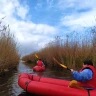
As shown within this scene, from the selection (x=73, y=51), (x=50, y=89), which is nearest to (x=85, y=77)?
(x=50, y=89)

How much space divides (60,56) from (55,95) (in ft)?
31.2

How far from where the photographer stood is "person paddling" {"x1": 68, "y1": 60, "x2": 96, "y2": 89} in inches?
226

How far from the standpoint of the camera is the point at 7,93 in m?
7.01

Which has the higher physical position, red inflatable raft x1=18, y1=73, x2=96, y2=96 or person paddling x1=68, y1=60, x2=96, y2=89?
person paddling x1=68, y1=60, x2=96, y2=89

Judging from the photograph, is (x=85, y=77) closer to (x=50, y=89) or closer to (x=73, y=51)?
(x=50, y=89)

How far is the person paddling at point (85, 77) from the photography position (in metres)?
5.73

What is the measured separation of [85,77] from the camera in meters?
5.72

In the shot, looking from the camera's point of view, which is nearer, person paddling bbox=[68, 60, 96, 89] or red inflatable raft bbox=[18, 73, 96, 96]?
red inflatable raft bbox=[18, 73, 96, 96]

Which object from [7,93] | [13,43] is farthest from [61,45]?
[7,93]

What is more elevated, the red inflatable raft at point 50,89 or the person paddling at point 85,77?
the person paddling at point 85,77

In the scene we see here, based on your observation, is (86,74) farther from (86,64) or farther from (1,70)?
(1,70)

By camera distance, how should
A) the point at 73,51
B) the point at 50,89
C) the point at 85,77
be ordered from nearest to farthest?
the point at 85,77 < the point at 50,89 < the point at 73,51

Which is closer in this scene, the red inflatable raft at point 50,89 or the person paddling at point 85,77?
the red inflatable raft at point 50,89

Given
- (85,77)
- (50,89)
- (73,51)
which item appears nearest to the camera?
(85,77)
